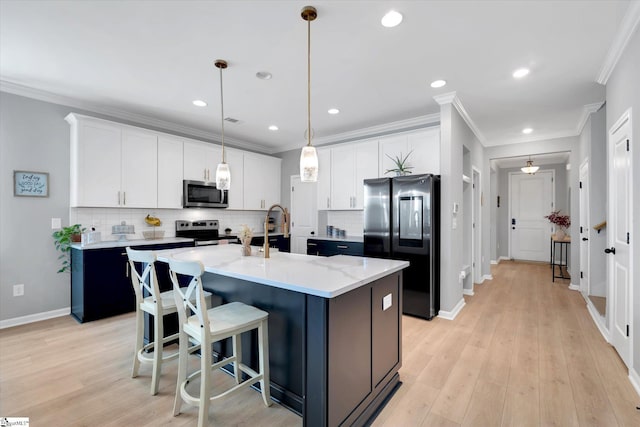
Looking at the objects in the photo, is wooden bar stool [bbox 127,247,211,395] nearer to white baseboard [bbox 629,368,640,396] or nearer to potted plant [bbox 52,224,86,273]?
potted plant [bbox 52,224,86,273]

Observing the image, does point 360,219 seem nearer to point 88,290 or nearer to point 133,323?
point 133,323

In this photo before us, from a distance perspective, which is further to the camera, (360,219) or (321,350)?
(360,219)

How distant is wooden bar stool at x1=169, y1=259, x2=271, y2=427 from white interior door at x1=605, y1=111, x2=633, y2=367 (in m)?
2.84

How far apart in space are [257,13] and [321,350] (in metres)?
2.27

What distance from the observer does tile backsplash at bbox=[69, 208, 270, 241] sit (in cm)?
384

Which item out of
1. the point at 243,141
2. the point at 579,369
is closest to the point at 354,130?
the point at 243,141

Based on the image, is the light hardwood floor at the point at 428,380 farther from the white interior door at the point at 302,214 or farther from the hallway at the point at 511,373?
the white interior door at the point at 302,214

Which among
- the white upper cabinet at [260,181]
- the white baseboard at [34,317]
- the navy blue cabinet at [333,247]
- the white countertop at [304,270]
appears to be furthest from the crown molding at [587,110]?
the white baseboard at [34,317]

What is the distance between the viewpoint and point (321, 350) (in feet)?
5.00

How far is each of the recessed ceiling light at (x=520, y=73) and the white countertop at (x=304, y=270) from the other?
2.34 metres

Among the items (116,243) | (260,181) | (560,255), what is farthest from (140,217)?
(560,255)

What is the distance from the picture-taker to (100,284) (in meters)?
3.50

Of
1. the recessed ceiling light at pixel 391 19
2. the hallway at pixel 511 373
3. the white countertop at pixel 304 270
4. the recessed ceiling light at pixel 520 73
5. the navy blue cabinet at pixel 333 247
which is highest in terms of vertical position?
the recessed ceiling light at pixel 391 19

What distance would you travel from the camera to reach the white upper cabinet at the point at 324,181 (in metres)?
5.16
